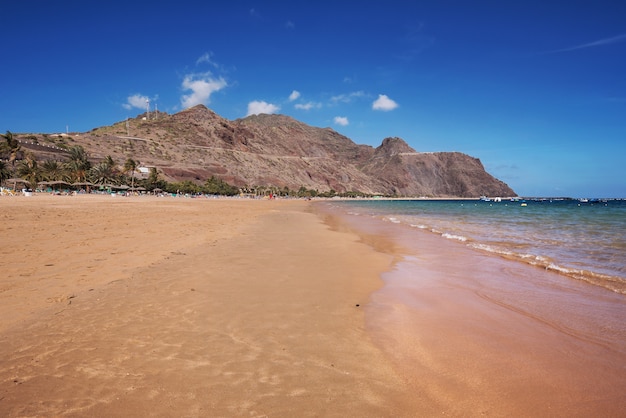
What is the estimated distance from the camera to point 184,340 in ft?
14.8

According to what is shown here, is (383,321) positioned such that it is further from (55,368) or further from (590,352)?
(55,368)

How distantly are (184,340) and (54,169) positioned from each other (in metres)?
92.4

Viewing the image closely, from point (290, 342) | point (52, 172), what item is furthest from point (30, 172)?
point (290, 342)

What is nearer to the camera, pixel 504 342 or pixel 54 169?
pixel 504 342

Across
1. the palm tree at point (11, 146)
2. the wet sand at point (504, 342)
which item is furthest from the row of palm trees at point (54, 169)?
the wet sand at point (504, 342)

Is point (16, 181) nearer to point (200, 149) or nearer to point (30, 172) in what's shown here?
point (30, 172)

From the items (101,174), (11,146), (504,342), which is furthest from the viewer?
(101,174)

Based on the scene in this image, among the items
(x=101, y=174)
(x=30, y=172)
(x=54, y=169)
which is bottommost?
(x=30, y=172)

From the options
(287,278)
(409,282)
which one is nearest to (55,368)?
(287,278)

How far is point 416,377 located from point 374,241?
43.2 feet

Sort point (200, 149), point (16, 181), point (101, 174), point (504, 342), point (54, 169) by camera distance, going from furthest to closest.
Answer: point (200, 149) → point (101, 174) → point (54, 169) → point (16, 181) → point (504, 342)

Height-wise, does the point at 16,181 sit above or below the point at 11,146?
below

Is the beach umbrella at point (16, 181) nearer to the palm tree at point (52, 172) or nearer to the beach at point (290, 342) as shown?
the palm tree at point (52, 172)

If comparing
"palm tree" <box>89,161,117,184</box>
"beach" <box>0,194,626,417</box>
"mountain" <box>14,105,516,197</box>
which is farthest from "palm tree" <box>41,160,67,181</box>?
"beach" <box>0,194,626,417</box>
